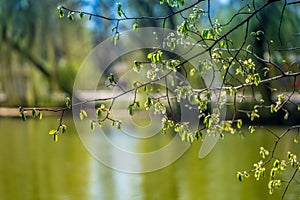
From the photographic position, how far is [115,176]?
16.5 feet

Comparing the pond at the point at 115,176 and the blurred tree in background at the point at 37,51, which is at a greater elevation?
the blurred tree in background at the point at 37,51

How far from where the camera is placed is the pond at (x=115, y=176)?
4262 mm

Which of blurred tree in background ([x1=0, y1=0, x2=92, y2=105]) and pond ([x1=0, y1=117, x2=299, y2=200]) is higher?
blurred tree in background ([x1=0, y1=0, x2=92, y2=105])

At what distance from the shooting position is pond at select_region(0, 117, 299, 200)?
4262 mm

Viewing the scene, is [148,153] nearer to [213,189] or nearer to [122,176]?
[122,176]

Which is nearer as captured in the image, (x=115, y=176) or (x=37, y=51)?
(x=115, y=176)

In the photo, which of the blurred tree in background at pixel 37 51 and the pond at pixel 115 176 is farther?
the blurred tree in background at pixel 37 51

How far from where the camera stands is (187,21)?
5.11ft

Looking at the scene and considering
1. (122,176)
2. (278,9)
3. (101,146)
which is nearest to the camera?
(122,176)

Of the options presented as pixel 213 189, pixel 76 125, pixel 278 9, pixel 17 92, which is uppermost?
pixel 278 9

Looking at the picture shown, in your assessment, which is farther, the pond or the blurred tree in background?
the blurred tree in background

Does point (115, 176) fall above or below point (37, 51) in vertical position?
below

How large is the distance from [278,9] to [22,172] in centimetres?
431

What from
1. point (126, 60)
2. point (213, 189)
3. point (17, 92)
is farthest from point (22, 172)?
point (17, 92)
